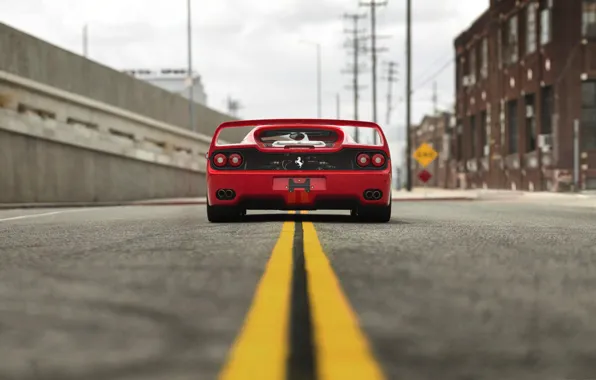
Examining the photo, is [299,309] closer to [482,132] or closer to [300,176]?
[300,176]

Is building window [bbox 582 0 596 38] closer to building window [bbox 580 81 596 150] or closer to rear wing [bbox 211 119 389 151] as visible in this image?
building window [bbox 580 81 596 150]

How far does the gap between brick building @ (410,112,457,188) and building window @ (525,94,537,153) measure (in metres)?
15.7

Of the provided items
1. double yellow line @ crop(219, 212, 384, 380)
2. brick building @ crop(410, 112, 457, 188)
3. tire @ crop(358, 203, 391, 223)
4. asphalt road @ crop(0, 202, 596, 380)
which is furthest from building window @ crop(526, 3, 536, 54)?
double yellow line @ crop(219, 212, 384, 380)

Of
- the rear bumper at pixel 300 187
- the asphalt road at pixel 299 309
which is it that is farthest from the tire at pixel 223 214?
the asphalt road at pixel 299 309

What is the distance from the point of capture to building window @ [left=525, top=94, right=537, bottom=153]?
4262 centimetres

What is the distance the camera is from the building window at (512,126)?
1813 inches

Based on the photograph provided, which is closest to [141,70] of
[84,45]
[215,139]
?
[84,45]

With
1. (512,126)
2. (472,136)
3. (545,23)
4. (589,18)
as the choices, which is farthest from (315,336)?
(472,136)

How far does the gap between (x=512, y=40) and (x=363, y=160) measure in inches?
1479

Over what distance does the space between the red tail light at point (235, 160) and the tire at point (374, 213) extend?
1555 millimetres

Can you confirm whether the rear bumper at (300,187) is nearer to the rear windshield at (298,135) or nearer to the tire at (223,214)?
the tire at (223,214)

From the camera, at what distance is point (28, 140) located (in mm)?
22484

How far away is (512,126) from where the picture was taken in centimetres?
4656

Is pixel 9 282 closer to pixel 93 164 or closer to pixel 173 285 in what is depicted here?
pixel 173 285
